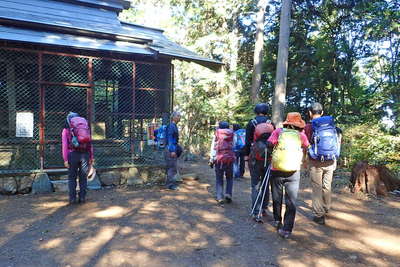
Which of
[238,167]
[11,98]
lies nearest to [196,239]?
[238,167]

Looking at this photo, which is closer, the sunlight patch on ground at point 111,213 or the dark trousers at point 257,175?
the dark trousers at point 257,175

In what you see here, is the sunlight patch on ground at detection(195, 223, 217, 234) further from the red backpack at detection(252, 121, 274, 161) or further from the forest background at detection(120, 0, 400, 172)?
the forest background at detection(120, 0, 400, 172)

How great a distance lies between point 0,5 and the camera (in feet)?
32.1

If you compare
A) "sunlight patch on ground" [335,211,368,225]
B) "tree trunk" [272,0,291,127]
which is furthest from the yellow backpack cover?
"tree trunk" [272,0,291,127]

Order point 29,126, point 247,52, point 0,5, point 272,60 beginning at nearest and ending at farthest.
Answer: point 29,126, point 0,5, point 272,60, point 247,52

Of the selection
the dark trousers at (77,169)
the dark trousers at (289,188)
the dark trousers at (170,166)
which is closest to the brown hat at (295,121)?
the dark trousers at (289,188)

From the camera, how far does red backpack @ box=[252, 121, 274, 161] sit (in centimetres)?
539

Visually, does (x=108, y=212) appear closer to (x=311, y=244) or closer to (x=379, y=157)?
(x=311, y=244)

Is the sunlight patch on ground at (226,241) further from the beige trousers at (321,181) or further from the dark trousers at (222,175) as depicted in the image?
the dark trousers at (222,175)

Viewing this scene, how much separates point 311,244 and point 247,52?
54.8ft

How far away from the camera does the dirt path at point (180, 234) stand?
4.12 metres

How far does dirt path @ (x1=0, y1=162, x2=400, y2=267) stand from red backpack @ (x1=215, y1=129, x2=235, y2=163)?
0.99 metres

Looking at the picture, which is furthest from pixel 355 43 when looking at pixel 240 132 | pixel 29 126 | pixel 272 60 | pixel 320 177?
pixel 29 126

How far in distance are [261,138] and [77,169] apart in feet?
12.1
